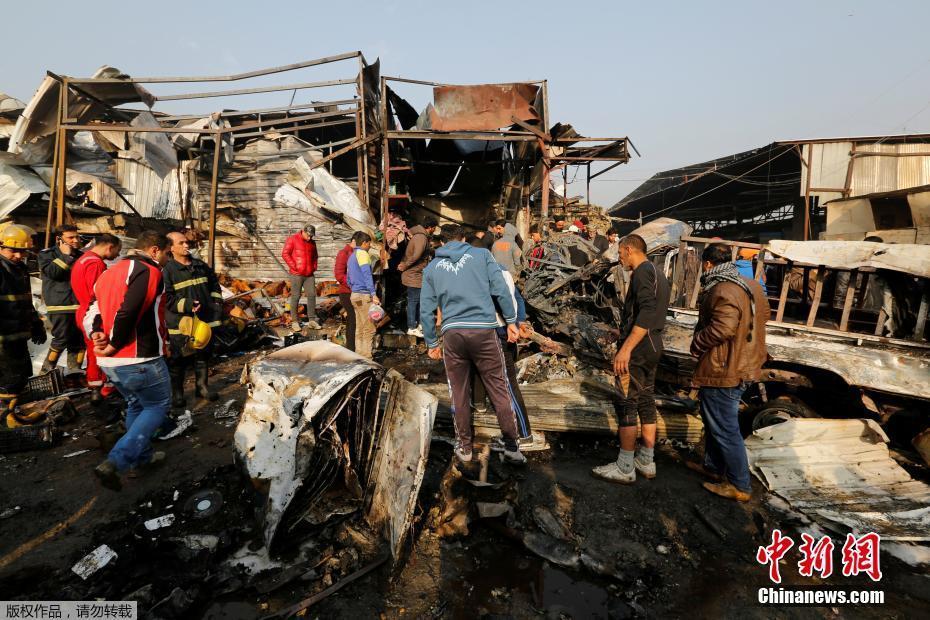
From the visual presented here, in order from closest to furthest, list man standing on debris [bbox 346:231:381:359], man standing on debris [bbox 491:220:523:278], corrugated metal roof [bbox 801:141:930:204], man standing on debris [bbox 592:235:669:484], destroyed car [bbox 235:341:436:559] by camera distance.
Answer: destroyed car [bbox 235:341:436:559] → man standing on debris [bbox 592:235:669:484] → man standing on debris [bbox 346:231:381:359] → man standing on debris [bbox 491:220:523:278] → corrugated metal roof [bbox 801:141:930:204]

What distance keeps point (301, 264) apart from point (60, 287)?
3.29m

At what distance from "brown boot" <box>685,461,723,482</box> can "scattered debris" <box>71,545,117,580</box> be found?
4384 millimetres

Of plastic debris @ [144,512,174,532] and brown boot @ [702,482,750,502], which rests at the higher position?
plastic debris @ [144,512,174,532]

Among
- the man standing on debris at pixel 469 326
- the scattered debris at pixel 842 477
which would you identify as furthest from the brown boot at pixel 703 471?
the man standing on debris at pixel 469 326

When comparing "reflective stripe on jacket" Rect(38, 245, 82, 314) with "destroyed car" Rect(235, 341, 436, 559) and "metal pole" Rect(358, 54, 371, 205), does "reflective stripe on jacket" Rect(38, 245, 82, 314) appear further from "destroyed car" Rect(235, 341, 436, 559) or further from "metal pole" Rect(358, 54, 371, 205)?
"metal pole" Rect(358, 54, 371, 205)

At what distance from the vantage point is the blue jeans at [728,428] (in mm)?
3096

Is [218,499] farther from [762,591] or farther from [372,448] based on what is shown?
[762,591]

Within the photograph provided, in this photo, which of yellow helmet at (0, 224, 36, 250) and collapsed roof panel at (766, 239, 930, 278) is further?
yellow helmet at (0, 224, 36, 250)

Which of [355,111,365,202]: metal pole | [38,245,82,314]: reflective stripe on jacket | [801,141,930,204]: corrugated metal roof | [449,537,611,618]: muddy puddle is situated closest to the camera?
[449,537,611,618]: muddy puddle

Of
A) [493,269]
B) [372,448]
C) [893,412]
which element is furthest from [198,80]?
[893,412]

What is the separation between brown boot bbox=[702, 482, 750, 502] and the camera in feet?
10.3

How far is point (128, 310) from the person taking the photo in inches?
121

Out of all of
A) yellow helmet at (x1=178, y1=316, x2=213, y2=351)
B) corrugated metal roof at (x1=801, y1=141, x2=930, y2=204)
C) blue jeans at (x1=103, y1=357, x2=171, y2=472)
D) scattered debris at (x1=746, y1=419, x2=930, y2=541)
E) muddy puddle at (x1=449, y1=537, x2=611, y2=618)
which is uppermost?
corrugated metal roof at (x1=801, y1=141, x2=930, y2=204)

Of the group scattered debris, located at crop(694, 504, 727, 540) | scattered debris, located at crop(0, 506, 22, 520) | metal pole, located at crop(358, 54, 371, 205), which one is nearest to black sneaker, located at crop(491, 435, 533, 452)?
scattered debris, located at crop(694, 504, 727, 540)
